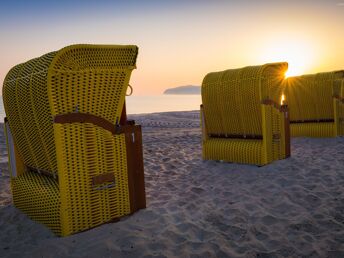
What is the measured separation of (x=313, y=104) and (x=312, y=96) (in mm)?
283

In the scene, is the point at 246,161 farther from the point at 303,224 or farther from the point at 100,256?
the point at 100,256

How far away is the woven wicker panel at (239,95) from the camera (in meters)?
7.53

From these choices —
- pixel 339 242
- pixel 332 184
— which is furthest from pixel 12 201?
pixel 332 184

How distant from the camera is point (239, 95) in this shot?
25.5 feet

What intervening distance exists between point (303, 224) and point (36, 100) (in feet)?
12.1

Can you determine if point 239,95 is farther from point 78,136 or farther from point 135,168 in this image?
point 78,136

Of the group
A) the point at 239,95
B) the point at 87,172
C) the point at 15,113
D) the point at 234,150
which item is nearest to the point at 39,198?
the point at 87,172

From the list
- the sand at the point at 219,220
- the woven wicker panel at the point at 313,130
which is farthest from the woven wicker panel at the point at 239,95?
the woven wicker panel at the point at 313,130

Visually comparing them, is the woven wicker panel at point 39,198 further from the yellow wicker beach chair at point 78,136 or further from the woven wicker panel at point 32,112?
the woven wicker panel at point 32,112

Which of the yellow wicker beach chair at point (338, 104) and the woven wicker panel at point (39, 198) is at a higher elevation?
the yellow wicker beach chair at point (338, 104)

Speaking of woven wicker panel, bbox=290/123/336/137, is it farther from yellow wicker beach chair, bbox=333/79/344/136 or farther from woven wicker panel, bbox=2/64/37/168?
woven wicker panel, bbox=2/64/37/168

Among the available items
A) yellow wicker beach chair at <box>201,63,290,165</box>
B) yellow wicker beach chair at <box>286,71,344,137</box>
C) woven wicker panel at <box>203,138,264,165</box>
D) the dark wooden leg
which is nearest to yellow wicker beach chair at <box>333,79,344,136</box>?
yellow wicker beach chair at <box>286,71,344,137</box>

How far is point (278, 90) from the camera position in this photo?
805 cm

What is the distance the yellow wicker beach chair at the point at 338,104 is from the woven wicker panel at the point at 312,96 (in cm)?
15
